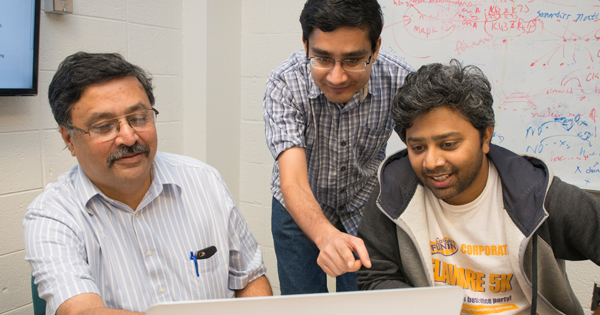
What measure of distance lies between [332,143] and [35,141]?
1.48 m

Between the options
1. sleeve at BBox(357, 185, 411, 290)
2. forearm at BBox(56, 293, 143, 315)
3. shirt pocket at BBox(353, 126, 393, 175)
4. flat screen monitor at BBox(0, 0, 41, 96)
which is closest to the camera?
forearm at BBox(56, 293, 143, 315)

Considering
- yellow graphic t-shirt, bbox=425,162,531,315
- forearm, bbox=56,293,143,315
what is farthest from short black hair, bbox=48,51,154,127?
yellow graphic t-shirt, bbox=425,162,531,315

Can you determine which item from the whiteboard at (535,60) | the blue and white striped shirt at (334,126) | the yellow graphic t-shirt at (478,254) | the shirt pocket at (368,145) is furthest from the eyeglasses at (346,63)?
the whiteboard at (535,60)

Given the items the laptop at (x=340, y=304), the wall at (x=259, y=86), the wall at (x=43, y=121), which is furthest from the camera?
the wall at (x=259, y=86)

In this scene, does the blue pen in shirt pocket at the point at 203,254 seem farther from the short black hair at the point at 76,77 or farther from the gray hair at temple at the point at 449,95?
the gray hair at temple at the point at 449,95

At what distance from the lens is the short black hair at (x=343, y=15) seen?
1.43 meters

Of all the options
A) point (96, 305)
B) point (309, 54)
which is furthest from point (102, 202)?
point (309, 54)

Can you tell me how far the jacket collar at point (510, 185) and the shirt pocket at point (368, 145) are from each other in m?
0.26

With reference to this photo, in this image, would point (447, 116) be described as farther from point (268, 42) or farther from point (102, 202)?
point (268, 42)

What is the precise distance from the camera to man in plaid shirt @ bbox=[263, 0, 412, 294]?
146 cm

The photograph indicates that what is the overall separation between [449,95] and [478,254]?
1.61ft

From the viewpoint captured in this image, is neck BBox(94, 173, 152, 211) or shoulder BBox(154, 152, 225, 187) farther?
shoulder BBox(154, 152, 225, 187)

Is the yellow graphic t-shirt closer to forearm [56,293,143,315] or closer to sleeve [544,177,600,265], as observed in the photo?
sleeve [544,177,600,265]

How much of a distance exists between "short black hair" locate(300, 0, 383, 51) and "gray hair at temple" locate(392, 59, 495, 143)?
0.25m
